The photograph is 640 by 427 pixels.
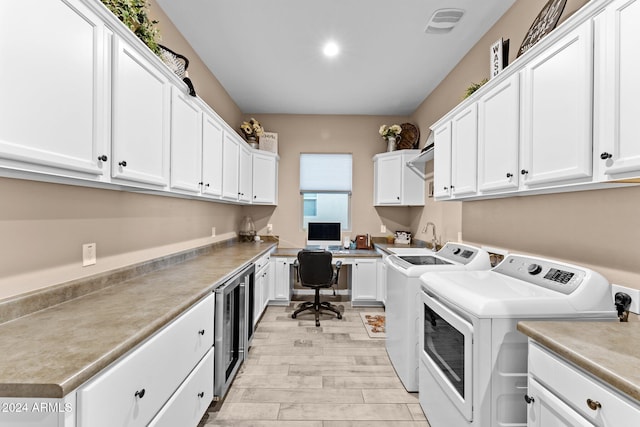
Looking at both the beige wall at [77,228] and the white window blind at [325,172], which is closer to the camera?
the beige wall at [77,228]

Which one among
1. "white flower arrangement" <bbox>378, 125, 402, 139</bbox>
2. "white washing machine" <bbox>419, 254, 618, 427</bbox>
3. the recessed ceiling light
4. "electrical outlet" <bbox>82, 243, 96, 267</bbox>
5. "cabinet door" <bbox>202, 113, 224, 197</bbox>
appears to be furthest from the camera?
"white flower arrangement" <bbox>378, 125, 402, 139</bbox>

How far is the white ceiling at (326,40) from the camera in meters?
2.31

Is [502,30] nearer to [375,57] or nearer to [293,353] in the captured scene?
[375,57]

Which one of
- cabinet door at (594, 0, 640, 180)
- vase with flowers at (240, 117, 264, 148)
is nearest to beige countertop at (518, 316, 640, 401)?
cabinet door at (594, 0, 640, 180)

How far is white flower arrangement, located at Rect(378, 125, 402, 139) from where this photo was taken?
171 inches

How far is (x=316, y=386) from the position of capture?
2287 mm

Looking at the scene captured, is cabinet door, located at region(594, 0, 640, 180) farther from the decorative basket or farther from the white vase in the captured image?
the white vase

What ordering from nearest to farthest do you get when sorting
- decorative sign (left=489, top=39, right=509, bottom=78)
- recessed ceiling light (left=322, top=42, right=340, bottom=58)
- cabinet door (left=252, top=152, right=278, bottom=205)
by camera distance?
decorative sign (left=489, top=39, right=509, bottom=78) < recessed ceiling light (left=322, top=42, right=340, bottom=58) < cabinet door (left=252, top=152, right=278, bottom=205)

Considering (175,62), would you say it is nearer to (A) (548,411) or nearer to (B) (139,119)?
(B) (139,119)

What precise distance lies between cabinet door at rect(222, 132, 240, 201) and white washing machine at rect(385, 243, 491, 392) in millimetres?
1796

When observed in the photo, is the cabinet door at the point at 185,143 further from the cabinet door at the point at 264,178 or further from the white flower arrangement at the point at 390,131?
the white flower arrangement at the point at 390,131

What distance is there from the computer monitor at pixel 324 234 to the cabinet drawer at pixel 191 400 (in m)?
2.87

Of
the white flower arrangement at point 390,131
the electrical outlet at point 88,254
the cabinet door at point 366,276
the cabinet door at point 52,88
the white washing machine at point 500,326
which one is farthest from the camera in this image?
the white flower arrangement at point 390,131

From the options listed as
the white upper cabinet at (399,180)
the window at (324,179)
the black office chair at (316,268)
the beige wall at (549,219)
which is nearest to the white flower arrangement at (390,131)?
the white upper cabinet at (399,180)
